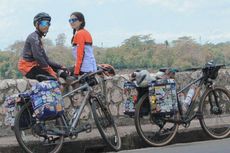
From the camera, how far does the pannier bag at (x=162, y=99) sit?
7355 mm

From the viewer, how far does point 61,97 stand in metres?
6.71

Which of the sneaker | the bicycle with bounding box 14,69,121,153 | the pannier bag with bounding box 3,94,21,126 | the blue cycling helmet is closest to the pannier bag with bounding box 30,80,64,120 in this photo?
the bicycle with bounding box 14,69,121,153

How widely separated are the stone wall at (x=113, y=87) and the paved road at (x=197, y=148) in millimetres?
1320

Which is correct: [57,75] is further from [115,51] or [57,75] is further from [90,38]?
[115,51]

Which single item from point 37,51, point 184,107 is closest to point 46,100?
point 37,51

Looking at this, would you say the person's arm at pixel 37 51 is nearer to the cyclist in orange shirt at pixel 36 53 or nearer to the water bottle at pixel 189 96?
the cyclist in orange shirt at pixel 36 53

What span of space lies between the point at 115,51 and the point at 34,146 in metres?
5.48

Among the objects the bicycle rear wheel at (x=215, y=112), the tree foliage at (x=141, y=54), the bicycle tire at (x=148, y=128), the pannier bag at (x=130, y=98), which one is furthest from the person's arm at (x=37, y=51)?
the bicycle rear wheel at (x=215, y=112)

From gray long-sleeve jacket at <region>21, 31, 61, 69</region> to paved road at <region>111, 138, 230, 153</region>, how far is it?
168 centimetres

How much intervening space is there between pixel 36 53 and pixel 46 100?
29.2 inches

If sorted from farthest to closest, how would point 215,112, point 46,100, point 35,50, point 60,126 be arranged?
1. point 215,112
2. point 35,50
3. point 60,126
4. point 46,100

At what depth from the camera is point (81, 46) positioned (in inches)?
287

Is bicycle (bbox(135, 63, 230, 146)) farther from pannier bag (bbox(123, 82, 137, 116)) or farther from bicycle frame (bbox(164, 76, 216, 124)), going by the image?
pannier bag (bbox(123, 82, 137, 116))

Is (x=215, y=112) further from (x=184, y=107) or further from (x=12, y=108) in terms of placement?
(x=12, y=108)
